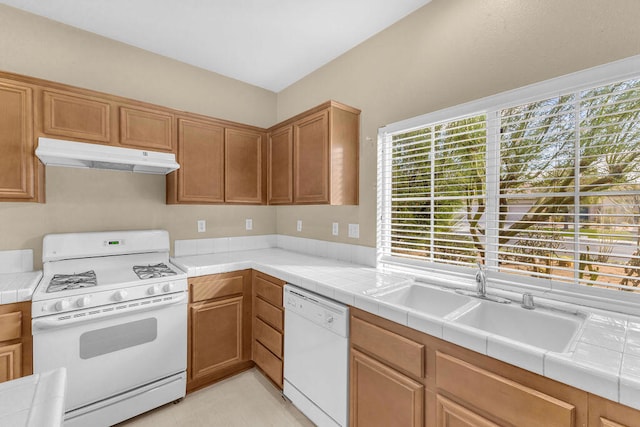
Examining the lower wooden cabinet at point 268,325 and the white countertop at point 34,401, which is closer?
the white countertop at point 34,401

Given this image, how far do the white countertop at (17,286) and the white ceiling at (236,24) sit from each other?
1.88 m

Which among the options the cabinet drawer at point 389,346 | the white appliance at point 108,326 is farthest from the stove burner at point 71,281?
the cabinet drawer at point 389,346

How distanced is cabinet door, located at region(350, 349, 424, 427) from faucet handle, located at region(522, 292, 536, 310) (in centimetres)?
64

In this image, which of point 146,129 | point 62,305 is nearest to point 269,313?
point 62,305

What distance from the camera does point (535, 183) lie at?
1544 mm

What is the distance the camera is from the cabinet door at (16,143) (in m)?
1.78

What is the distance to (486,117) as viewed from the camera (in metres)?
1.71

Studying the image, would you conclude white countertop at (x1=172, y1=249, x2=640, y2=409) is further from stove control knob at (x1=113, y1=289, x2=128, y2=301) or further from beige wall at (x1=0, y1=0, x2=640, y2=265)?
stove control knob at (x1=113, y1=289, x2=128, y2=301)

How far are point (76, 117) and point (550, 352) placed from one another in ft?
9.54

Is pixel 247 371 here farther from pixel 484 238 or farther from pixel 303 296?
pixel 484 238

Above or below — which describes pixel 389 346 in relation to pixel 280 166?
below

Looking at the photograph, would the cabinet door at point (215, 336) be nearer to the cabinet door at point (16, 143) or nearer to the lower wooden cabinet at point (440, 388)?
the lower wooden cabinet at point (440, 388)

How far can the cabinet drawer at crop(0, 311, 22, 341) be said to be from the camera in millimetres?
1554

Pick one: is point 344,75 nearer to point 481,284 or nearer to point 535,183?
point 535,183
